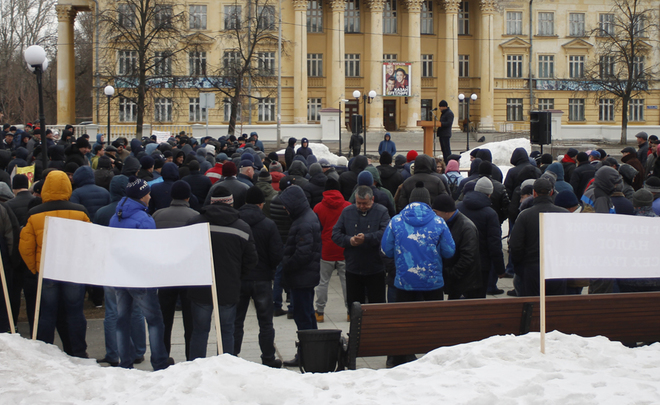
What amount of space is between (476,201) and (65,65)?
163ft

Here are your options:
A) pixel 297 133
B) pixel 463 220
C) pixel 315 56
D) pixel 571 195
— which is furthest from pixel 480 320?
pixel 315 56

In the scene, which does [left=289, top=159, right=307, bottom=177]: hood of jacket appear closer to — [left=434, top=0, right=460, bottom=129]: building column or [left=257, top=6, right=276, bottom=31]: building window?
[left=257, top=6, right=276, bottom=31]: building window

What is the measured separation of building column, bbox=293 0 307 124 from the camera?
52.4 meters

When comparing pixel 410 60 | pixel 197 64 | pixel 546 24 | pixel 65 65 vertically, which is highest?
pixel 546 24

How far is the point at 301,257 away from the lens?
8.03 m

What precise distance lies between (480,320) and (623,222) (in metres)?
1.74

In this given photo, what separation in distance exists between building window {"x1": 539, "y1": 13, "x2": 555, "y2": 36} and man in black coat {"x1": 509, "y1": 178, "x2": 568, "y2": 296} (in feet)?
177

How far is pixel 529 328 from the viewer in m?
7.20

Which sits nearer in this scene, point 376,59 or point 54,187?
point 54,187

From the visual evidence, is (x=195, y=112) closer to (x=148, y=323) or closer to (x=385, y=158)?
(x=385, y=158)

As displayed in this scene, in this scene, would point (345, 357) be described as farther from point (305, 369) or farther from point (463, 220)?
point (463, 220)

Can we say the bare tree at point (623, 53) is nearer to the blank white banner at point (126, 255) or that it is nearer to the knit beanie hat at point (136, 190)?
the knit beanie hat at point (136, 190)

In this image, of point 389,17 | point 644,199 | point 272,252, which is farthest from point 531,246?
point 389,17

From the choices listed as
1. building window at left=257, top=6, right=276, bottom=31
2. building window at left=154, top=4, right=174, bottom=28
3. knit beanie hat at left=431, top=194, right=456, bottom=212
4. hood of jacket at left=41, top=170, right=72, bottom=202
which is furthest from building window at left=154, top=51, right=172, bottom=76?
knit beanie hat at left=431, top=194, right=456, bottom=212
